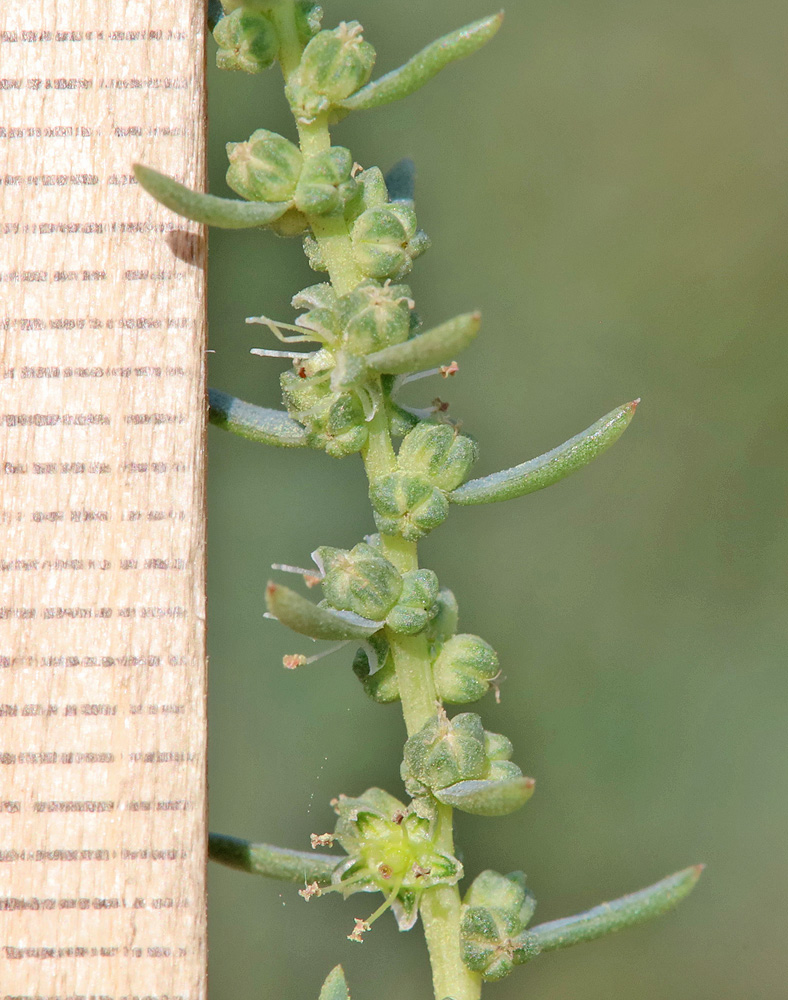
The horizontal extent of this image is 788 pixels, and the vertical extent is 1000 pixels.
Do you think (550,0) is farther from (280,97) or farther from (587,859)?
(587,859)

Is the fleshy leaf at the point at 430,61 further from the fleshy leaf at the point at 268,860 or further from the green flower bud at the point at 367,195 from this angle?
the fleshy leaf at the point at 268,860

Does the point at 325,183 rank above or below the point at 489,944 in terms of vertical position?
above

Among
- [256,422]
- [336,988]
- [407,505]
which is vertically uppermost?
[256,422]

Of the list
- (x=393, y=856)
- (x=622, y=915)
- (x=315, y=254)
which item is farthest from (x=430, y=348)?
A: (x=622, y=915)

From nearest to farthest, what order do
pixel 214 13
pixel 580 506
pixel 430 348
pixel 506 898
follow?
pixel 430 348 < pixel 506 898 < pixel 214 13 < pixel 580 506

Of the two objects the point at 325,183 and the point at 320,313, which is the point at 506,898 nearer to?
the point at 320,313

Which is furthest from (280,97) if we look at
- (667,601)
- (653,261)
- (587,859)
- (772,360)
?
(587,859)

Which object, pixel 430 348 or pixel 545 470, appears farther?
pixel 545 470

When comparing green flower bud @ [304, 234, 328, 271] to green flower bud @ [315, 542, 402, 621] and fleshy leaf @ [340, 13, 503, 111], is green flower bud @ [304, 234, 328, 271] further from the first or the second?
green flower bud @ [315, 542, 402, 621]
